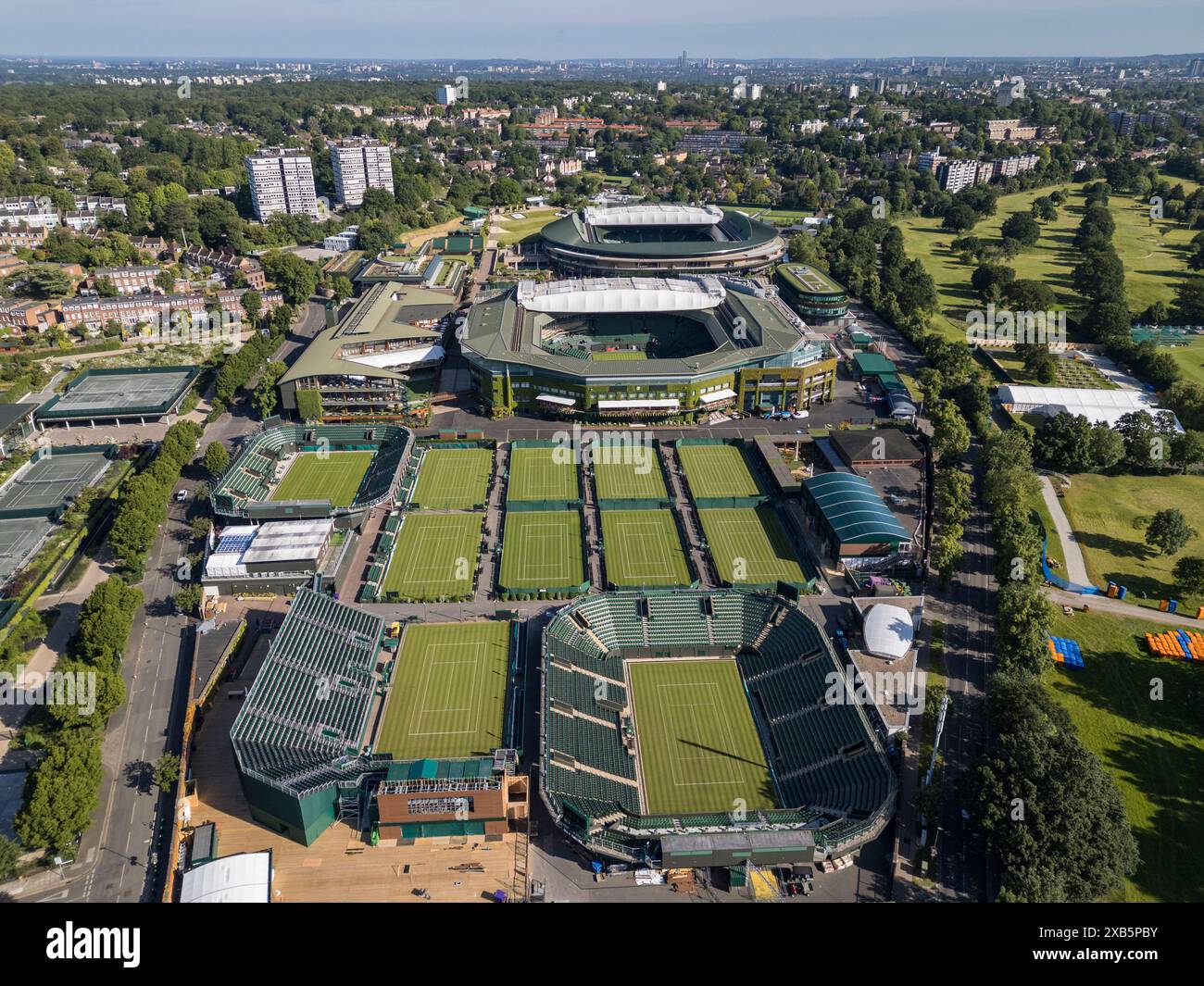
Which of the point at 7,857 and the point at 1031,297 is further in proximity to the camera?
the point at 1031,297

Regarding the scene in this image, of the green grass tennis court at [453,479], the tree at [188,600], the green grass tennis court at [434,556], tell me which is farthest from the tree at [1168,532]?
the tree at [188,600]

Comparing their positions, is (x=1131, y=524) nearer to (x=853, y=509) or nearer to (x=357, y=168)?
(x=853, y=509)

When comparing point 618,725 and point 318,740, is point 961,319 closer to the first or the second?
point 618,725

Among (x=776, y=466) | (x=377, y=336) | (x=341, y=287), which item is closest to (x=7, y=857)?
(x=776, y=466)

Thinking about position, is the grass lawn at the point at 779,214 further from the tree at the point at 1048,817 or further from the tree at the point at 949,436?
the tree at the point at 1048,817

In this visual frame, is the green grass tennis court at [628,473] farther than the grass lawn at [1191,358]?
No

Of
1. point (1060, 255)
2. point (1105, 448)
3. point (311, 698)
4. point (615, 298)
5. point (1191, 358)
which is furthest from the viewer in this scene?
point (1060, 255)
